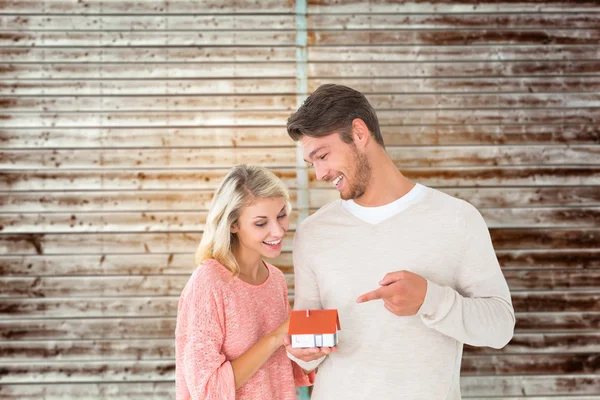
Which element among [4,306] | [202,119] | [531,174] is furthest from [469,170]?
[4,306]

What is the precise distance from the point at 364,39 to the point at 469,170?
1061 millimetres

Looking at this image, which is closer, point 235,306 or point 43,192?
point 235,306

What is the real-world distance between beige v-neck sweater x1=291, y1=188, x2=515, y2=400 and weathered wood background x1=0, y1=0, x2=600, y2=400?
1.71 metres

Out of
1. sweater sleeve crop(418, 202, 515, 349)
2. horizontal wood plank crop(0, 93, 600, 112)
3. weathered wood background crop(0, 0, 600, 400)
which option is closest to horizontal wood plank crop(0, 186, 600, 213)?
weathered wood background crop(0, 0, 600, 400)

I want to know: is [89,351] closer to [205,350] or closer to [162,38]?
[205,350]

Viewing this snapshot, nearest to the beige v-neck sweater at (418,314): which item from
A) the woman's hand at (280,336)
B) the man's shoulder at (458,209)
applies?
the man's shoulder at (458,209)

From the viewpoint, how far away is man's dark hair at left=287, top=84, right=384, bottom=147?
1.69 meters

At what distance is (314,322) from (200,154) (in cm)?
205

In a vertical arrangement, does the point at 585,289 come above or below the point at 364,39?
below

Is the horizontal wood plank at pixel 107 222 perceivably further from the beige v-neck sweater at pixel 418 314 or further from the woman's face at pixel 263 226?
the beige v-neck sweater at pixel 418 314

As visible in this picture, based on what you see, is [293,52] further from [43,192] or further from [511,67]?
[43,192]

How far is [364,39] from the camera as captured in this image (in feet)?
11.2

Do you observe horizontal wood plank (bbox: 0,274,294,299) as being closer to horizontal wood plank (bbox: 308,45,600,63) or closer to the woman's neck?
the woman's neck

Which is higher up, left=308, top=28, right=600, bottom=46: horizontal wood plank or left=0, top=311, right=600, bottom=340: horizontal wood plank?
left=308, top=28, right=600, bottom=46: horizontal wood plank
